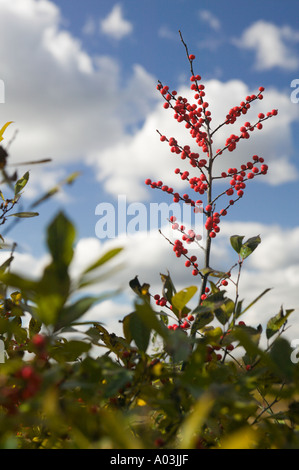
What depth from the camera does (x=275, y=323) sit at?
1203mm

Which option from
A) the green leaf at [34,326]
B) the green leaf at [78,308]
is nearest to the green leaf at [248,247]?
the green leaf at [34,326]

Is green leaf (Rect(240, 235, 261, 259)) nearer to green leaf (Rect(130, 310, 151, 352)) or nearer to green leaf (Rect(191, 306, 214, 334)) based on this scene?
green leaf (Rect(191, 306, 214, 334))

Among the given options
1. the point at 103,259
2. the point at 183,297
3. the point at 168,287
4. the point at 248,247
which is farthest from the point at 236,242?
the point at 103,259

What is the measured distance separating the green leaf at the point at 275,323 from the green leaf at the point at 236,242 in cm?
38

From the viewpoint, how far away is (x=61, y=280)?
2.27ft

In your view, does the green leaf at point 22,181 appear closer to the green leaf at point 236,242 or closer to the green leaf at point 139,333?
the green leaf at point 236,242

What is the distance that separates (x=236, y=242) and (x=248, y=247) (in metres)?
0.06

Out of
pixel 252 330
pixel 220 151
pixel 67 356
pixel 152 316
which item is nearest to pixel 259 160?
pixel 220 151

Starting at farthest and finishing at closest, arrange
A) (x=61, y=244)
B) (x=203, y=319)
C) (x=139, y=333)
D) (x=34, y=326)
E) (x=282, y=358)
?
(x=34, y=326), (x=203, y=319), (x=139, y=333), (x=282, y=358), (x=61, y=244)

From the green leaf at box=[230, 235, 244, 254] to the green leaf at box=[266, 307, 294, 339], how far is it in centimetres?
38

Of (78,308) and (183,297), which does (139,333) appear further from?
(78,308)

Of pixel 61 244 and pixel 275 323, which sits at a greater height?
pixel 61 244
